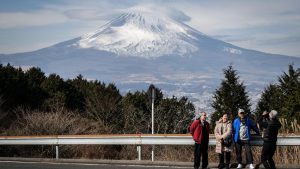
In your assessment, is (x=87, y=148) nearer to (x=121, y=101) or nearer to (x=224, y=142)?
(x=224, y=142)

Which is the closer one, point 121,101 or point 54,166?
point 54,166

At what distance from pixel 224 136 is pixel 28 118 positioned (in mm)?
10054

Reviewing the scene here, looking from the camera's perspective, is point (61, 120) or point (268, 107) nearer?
point (61, 120)

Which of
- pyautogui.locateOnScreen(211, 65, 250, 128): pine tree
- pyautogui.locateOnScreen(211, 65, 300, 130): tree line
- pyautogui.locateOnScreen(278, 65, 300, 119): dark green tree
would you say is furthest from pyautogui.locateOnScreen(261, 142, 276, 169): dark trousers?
pyautogui.locateOnScreen(211, 65, 250, 128): pine tree

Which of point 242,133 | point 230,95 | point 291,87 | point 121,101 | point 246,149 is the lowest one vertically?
point 246,149

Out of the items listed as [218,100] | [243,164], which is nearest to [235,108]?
[218,100]

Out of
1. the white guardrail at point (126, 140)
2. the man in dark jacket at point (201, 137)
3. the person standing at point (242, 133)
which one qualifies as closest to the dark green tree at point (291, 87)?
the white guardrail at point (126, 140)

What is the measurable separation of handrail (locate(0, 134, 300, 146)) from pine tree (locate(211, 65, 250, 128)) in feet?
137

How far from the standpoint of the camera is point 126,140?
56.4 ft

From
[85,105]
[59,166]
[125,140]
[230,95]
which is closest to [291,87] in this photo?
[230,95]

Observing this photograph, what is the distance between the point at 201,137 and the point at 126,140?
304cm

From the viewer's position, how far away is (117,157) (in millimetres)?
19953

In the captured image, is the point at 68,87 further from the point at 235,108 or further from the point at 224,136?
the point at 224,136

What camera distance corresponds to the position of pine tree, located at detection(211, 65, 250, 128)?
60.5 meters
